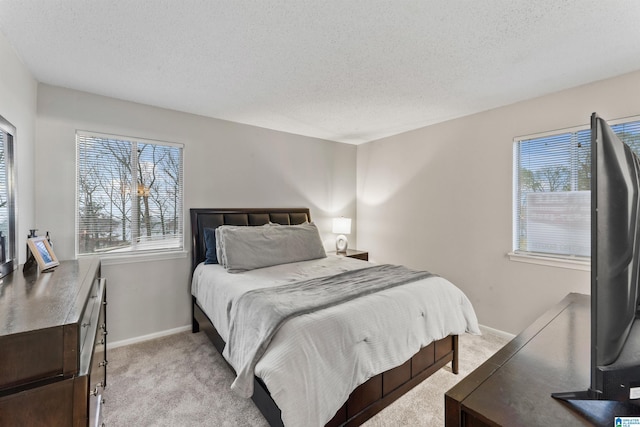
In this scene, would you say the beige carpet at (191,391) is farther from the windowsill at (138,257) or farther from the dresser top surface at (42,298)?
the dresser top surface at (42,298)

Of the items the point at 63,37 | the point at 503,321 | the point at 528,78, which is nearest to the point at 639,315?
the point at 528,78

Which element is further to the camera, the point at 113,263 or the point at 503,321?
the point at 503,321

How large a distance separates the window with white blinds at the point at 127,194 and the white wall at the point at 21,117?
0.37m

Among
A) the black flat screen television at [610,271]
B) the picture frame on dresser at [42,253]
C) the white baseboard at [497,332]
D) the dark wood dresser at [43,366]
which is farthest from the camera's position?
the white baseboard at [497,332]

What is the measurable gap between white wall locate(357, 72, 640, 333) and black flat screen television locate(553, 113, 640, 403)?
241 centimetres

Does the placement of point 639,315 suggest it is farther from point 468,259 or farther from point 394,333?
point 468,259

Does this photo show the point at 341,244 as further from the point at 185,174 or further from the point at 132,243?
the point at 132,243

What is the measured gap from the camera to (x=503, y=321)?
2.94 metres

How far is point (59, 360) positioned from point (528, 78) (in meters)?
3.42

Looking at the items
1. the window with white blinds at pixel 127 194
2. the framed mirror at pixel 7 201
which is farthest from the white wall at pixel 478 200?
the framed mirror at pixel 7 201

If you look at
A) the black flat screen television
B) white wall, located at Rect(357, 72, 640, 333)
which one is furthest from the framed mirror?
white wall, located at Rect(357, 72, 640, 333)

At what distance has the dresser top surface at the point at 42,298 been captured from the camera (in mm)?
1039

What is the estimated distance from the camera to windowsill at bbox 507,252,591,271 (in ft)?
8.02

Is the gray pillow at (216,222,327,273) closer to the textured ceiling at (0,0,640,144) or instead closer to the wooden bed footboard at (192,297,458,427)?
the wooden bed footboard at (192,297,458,427)
